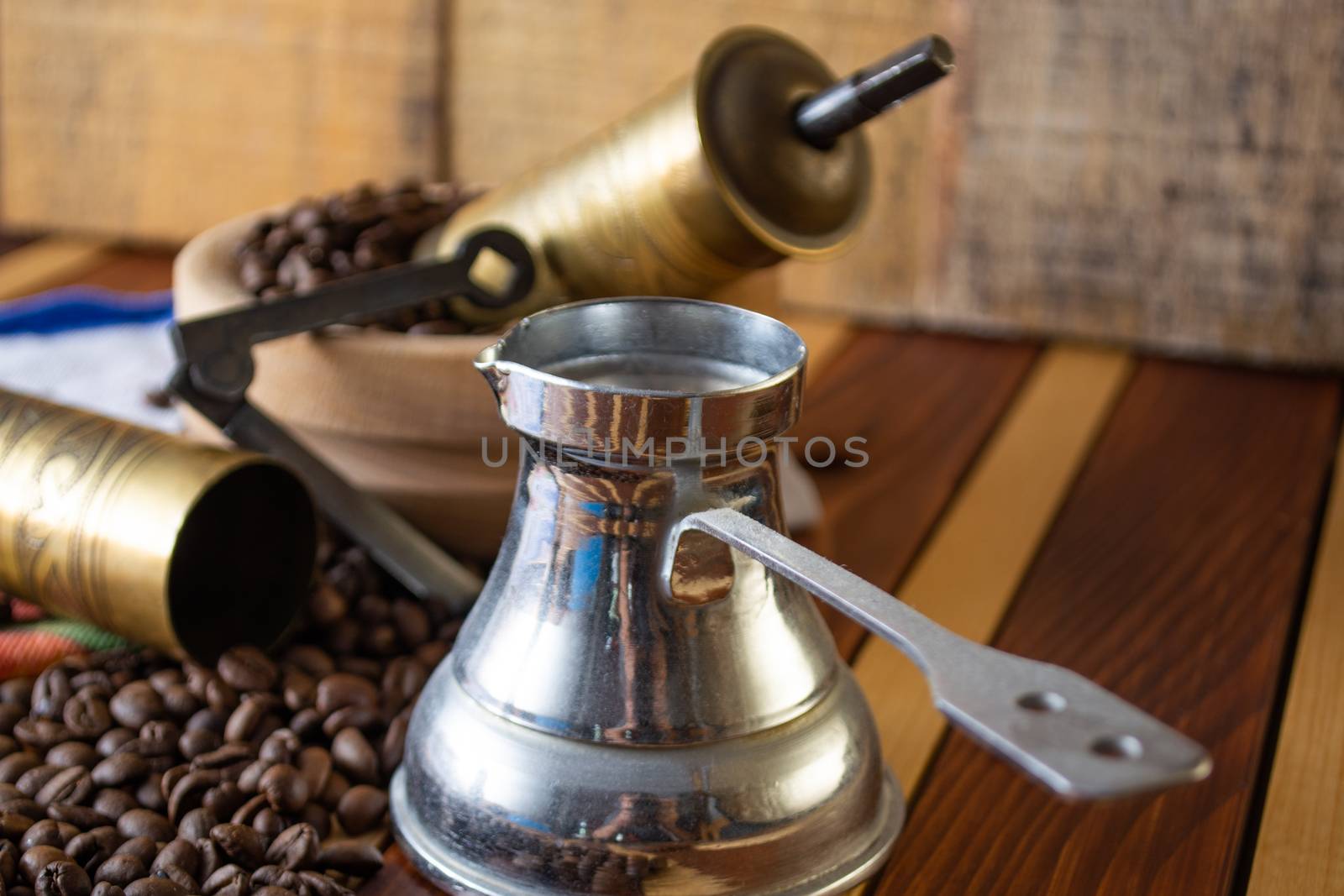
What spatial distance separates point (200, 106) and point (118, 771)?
0.94 metres

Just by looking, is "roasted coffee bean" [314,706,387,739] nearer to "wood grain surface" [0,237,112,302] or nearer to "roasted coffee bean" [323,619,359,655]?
"roasted coffee bean" [323,619,359,655]

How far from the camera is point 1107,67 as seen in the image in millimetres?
1215

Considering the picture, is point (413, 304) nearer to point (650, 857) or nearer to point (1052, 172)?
point (650, 857)

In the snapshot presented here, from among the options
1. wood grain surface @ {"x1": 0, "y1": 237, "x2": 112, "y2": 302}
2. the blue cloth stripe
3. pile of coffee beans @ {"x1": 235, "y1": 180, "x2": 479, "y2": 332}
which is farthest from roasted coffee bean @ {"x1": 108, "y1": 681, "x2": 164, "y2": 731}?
wood grain surface @ {"x1": 0, "y1": 237, "x2": 112, "y2": 302}

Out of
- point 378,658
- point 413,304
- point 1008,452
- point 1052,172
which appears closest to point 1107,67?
point 1052,172

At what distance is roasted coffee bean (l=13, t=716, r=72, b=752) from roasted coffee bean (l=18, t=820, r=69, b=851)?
74 mm

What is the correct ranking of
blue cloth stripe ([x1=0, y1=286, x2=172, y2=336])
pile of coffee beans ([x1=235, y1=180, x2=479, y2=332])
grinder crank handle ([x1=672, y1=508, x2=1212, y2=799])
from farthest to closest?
blue cloth stripe ([x1=0, y1=286, x2=172, y2=336]), pile of coffee beans ([x1=235, y1=180, x2=479, y2=332]), grinder crank handle ([x1=672, y1=508, x2=1212, y2=799])

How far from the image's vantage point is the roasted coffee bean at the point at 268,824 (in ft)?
2.06

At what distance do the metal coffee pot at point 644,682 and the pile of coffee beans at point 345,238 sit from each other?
1.03 ft

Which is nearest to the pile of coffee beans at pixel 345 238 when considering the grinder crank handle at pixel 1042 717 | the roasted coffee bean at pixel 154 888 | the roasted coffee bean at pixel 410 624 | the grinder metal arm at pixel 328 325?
the grinder metal arm at pixel 328 325

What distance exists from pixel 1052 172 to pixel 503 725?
2.75 ft

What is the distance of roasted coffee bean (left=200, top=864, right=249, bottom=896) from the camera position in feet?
1.92

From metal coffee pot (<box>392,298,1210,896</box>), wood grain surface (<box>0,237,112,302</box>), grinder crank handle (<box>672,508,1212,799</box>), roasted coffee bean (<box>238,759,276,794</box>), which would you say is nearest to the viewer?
grinder crank handle (<box>672,508,1212,799</box>)

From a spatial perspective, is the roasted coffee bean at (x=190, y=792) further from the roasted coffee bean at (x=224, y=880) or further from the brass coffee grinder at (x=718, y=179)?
the brass coffee grinder at (x=718, y=179)
